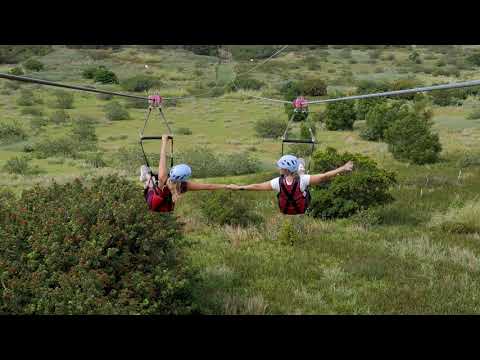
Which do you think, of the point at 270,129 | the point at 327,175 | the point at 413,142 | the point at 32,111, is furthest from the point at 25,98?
the point at 327,175

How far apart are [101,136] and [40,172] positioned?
48.0 ft

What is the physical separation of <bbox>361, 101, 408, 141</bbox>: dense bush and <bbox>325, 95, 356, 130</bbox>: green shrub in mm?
3546

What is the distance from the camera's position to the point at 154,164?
112 feet

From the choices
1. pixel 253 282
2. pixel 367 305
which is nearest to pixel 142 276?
pixel 253 282

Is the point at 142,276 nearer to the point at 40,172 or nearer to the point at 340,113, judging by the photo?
the point at 40,172

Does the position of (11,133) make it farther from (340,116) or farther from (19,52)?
(19,52)

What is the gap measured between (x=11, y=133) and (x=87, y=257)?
3905 centimetres

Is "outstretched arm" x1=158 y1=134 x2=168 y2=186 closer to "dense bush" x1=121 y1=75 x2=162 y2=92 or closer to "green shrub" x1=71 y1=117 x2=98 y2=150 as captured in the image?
"green shrub" x1=71 y1=117 x2=98 y2=150

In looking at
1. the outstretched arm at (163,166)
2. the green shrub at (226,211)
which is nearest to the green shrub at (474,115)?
the green shrub at (226,211)

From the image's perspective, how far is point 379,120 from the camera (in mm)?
40750

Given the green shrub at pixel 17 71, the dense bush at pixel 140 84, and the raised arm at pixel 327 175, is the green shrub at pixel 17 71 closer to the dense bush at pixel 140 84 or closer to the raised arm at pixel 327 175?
the dense bush at pixel 140 84

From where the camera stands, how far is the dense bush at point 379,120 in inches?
1581

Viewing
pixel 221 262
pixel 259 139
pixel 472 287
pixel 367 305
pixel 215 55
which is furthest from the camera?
pixel 215 55

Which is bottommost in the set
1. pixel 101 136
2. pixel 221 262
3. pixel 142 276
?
Answer: pixel 101 136
